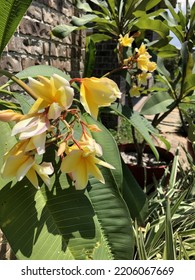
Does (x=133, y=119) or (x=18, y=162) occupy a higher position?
(x=18, y=162)

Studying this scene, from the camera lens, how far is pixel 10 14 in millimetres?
770

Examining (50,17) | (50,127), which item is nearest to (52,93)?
(50,127)

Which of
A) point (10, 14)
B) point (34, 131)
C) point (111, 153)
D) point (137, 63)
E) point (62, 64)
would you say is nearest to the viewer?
point (34, 131)

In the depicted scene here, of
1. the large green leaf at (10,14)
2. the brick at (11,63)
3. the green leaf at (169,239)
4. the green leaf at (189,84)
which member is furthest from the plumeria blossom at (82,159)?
the green leaf at (189,84)

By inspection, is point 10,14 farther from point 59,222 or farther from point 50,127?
A: point 59,222

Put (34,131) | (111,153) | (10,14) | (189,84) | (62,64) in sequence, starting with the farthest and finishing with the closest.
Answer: (62,64)
(189,84)
(111,153)
(10,14)
(34,131)

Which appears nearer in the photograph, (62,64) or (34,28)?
(34,28)

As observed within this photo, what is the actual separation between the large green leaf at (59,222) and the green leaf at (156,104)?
115 cm

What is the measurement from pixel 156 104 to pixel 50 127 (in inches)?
59.8

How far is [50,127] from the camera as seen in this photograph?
0.56m

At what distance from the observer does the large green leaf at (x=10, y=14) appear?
2.45 ft

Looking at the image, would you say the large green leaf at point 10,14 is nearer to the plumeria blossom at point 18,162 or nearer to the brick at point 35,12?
the plumeria blossom at point 18,162

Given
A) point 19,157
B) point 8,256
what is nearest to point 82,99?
point 19,157

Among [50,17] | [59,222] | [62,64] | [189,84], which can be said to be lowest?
[59,222]
